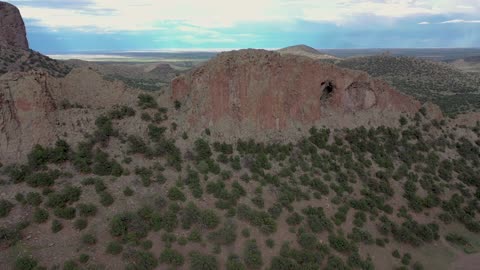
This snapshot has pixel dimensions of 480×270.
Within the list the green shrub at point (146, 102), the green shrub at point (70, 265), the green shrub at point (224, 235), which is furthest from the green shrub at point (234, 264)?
the green shrub at point (146, 102)

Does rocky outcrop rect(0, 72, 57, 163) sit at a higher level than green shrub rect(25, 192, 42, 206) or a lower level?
higher

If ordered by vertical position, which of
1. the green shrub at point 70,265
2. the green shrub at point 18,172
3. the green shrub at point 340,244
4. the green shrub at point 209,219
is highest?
the green shrub at point 18,172

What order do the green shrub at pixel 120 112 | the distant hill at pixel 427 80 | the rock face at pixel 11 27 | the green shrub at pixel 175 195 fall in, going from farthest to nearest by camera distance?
the rock face at pixel 11 27
the distant hill at pixel 427 80
the green shrub at pixel 120 112
the green shrub at pixel 175 195

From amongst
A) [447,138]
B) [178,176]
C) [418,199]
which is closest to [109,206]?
[178,176]

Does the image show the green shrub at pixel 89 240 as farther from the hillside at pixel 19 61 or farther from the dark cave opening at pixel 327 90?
the hillside at pixel 19 61

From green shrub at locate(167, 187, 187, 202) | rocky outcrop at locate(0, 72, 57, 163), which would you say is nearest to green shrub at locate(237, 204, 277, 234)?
green shrub at locate(167, 187, 187, 202)

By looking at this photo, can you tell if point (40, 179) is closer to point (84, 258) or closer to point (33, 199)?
point (33, 199)

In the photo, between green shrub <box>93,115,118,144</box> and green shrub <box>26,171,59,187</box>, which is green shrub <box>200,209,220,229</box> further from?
green shrub <box>26,171,59,187</box>
